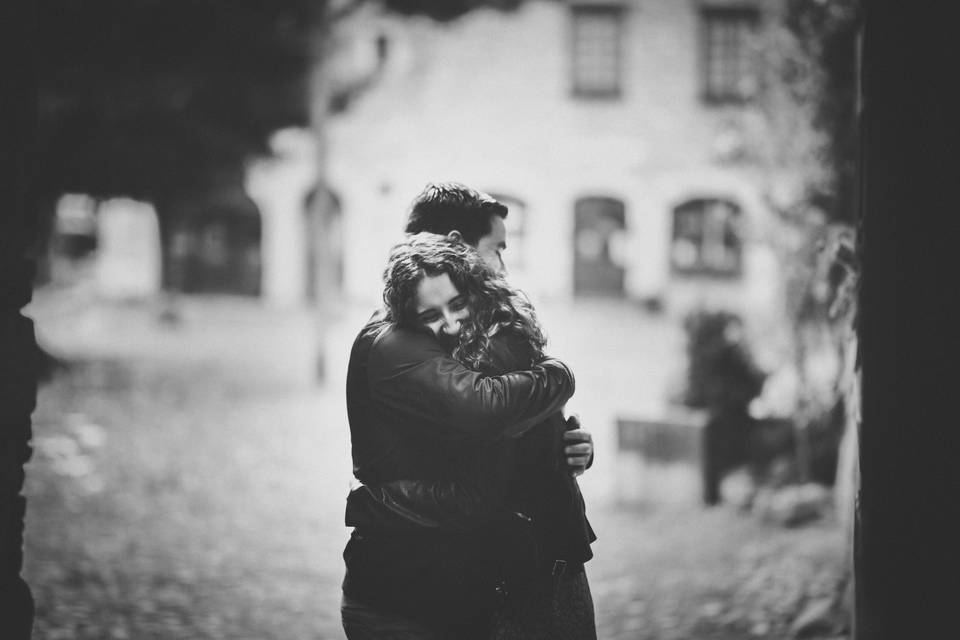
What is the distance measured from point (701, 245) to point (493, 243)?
63.0ft

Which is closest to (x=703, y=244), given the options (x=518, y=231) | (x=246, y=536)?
(x=518, y=231)

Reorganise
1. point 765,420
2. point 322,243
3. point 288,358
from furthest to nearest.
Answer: point 288,358 < point 322,243 < point 765,420

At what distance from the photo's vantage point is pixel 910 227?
88.0 inches

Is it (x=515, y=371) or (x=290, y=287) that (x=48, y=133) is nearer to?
(x=515, y=371)

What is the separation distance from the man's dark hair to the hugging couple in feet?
0.35

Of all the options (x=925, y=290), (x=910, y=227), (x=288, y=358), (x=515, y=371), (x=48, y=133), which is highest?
(x=48, y=133)

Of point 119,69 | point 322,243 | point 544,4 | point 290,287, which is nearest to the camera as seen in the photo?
point 119,69

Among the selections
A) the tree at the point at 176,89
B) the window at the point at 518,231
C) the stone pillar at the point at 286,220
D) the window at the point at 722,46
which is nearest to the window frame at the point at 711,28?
the window at the point at 722,46

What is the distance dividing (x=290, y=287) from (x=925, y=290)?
Result: 66.0 feet

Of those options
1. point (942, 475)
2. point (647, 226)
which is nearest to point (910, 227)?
point (942, 475)

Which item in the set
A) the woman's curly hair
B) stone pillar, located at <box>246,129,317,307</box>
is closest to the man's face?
the woman's curly hair

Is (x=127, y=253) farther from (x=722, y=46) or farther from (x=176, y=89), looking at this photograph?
(x=722, y=46)

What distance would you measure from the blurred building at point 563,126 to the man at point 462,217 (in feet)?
58.9

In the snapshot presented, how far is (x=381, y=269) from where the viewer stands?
3855 mm
